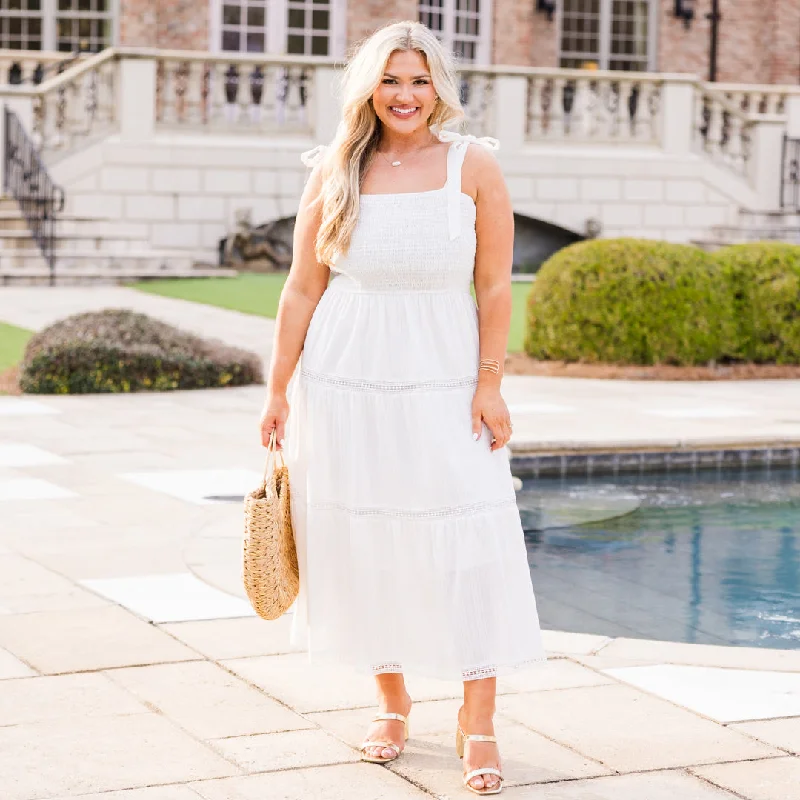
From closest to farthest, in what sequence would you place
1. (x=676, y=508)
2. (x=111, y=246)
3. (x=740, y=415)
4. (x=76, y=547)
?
(x=76, y=547)
(x=676, y=508)
(x=740, y=415)
(x=111, y=246)

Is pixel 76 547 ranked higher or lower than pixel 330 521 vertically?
lower

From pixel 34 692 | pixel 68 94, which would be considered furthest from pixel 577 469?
pixel 68 94

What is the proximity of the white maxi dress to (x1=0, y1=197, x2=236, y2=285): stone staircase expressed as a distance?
15.0 m

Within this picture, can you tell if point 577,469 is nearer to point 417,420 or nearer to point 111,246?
point 417,420

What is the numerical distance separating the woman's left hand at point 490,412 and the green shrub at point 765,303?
9771 millimetres

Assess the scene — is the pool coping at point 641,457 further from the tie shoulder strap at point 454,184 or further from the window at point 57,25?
the window at point 57,25

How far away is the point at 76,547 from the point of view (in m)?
6.55

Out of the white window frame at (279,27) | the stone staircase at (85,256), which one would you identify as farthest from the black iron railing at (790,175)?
the stone staircase at (85,256)

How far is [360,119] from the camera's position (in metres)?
4.09

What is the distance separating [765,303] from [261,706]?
31.9 feet

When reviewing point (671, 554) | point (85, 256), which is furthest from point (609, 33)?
point (671, 554)

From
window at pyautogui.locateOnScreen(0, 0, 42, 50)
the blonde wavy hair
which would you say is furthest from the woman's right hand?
window at pyautogui.locateOnScreen(0, 0, 42, 50)

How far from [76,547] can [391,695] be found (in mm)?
2738

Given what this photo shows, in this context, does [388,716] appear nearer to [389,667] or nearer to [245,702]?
[389,667]
